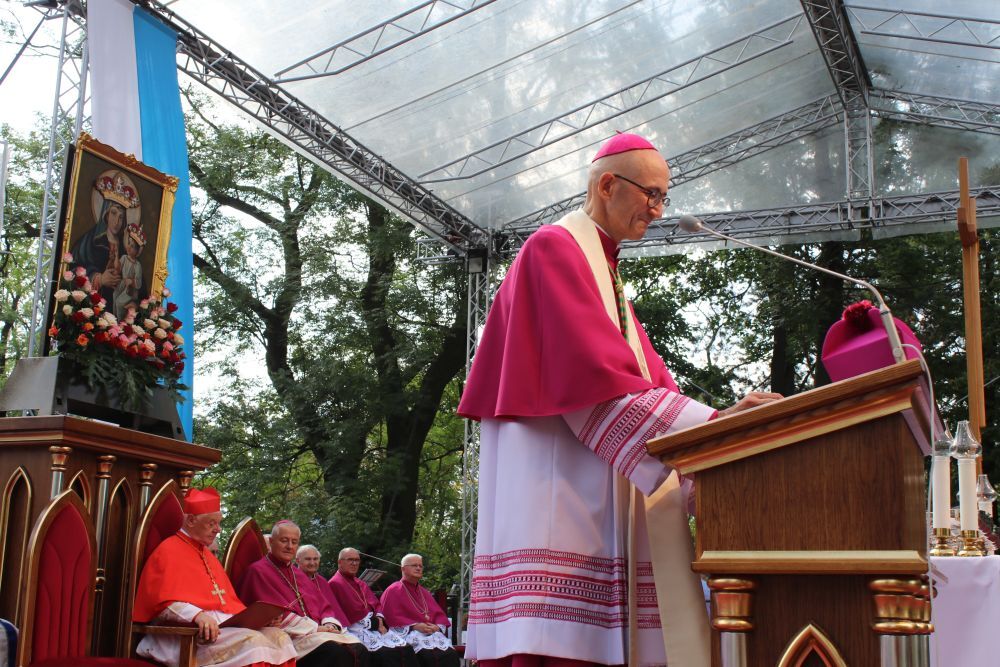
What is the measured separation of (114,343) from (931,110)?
10930 millimetres

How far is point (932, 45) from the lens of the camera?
11.6 metres

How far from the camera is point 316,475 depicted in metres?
18.4

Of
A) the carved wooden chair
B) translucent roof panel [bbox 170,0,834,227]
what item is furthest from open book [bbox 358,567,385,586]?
the carved wooden chair

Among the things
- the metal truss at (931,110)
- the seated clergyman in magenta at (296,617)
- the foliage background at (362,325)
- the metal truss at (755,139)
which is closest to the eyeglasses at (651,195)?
the seated clergyman in magenta at (296,617)

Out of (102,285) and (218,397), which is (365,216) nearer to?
(218,397)

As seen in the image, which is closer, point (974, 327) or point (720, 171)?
point (974, 327)

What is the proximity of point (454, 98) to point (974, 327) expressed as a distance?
21.6 feet

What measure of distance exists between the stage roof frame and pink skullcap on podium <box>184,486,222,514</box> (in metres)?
4.68

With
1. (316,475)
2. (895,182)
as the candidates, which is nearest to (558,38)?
(895,182)

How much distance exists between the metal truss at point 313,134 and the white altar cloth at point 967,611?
23.8ft

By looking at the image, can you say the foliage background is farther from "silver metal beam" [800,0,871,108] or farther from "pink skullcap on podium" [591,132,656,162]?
"pink skullcap on podium" [591,132,656,162]

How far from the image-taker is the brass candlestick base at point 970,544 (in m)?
3.38

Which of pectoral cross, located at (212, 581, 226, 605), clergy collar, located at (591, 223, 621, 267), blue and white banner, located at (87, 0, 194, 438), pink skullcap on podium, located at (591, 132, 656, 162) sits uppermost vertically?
blue and white banner, located at (87, 0, 194, 438)

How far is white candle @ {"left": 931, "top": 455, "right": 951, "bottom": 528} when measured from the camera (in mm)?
3740
